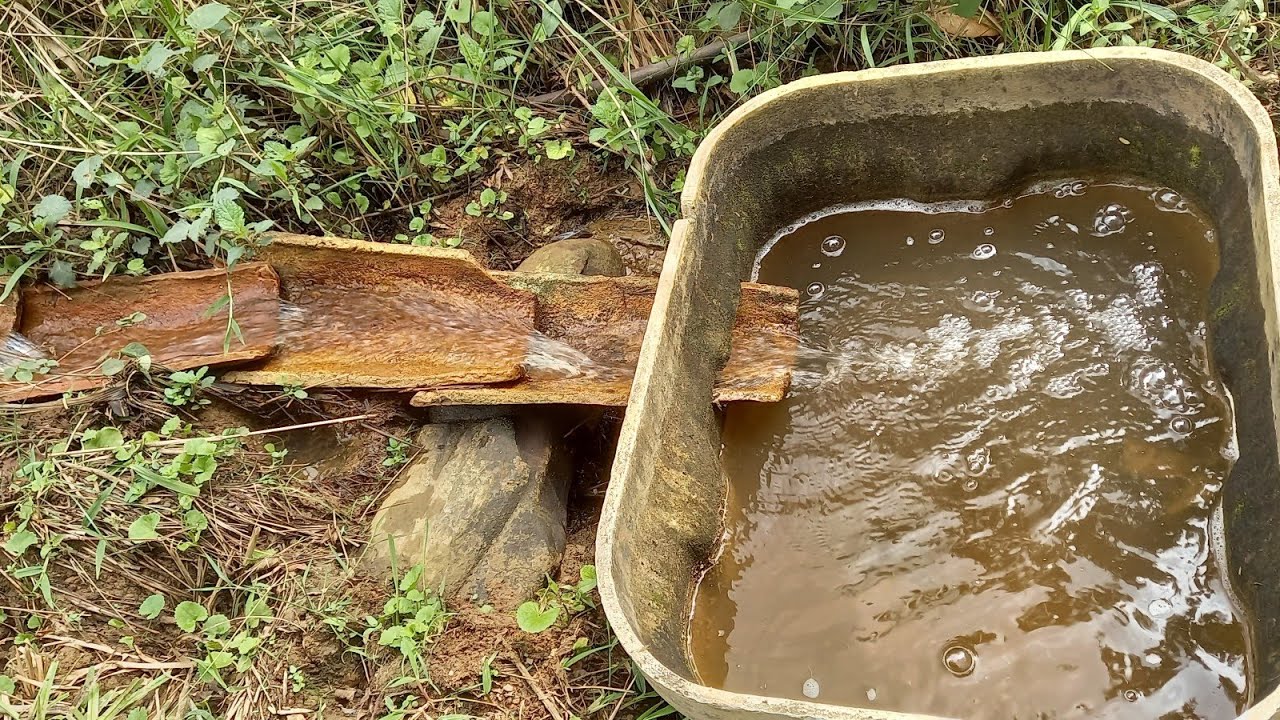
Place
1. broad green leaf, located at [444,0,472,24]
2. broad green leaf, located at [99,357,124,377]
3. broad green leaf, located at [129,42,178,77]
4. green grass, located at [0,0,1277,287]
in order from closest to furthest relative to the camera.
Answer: broad green leaf, located at [99,357,124,377]
broad green leaf, located at [129,42,178,77]
green grass, located at [0,0,1277,287]
broad green leaf, located at [444,0,472,24]

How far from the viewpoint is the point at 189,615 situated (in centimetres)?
202

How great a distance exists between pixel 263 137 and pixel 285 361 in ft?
2.45

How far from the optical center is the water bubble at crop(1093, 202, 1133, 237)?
2.35 meters

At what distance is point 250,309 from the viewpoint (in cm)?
233

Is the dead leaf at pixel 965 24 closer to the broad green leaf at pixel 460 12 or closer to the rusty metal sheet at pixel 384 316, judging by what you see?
the broad green leaf at pixel 460 12

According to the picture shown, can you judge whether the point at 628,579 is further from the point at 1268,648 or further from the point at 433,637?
the point at 1268,648

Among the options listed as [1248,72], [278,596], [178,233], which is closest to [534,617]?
[278,596]

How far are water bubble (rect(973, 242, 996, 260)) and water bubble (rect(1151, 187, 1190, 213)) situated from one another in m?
0.44

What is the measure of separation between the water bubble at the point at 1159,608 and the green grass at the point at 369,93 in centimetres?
157

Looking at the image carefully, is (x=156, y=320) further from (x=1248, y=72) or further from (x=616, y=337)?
(x=1248, y=72)

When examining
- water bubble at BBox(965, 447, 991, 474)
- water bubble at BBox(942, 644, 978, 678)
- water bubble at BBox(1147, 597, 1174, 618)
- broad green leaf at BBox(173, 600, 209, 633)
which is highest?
broad green leaf at BBox(173, 600, 209, 633)

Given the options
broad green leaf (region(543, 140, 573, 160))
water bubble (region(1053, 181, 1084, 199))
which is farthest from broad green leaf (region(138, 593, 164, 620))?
water bubble (region(1053, 181, 1084, 199))

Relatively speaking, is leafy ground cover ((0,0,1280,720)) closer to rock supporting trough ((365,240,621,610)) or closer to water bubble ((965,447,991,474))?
rock supporting trough ((365,240,621,610))

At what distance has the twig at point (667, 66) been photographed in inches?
106
